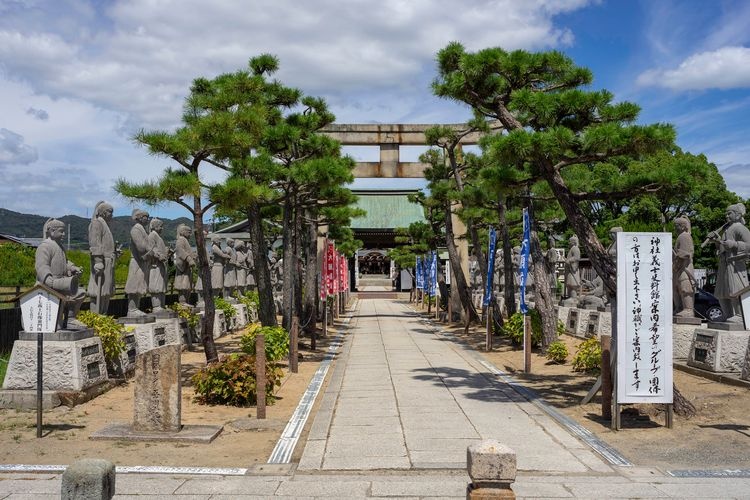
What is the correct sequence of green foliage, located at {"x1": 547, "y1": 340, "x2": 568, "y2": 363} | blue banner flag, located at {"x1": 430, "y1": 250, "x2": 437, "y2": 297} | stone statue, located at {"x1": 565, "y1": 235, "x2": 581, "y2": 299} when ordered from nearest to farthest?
green foliage, located at {"x1": 547, "y1": 340, "x2": 568, "y2": 363}, stone statue, located at {"x1": 565, "y1": 235, "x2": 581, "y2": 299}, blue banner flag, located at {"x1": 430, "y1": 250, "x2": 437, "y2": 297}

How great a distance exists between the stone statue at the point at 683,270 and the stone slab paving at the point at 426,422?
430 centimetres

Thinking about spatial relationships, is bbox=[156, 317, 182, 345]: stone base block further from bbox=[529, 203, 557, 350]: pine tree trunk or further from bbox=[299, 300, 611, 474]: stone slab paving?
bbox=[529, 203, 557, 350]: pine tree trunk

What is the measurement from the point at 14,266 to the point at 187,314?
7.87 m

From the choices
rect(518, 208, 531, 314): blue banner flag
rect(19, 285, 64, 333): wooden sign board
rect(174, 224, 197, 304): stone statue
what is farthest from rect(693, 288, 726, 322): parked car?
rect(19, 285, 64, 333): wooden sign board

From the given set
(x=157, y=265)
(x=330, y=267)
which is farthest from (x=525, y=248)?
(x=157, y=265)

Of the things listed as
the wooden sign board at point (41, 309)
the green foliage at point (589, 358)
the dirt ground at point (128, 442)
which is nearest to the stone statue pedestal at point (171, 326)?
the dirt ground at point (128, 442)

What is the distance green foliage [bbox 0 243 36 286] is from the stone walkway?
13816 millimetres

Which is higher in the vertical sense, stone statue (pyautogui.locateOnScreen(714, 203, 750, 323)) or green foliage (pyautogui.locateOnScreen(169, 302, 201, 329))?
stone statue (pyautogui.locateOnScreen(714, 203, 750, 323))

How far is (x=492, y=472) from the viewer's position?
4.02 metres

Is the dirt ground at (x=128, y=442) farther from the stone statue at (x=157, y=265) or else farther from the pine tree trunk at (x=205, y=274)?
the stone statue at (x=157, y=265)

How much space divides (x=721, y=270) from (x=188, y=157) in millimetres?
9464

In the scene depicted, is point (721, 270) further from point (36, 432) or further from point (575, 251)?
point (36, 432)

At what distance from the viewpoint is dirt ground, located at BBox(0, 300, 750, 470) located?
6.68 metres

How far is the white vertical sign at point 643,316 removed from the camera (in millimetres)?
7945
